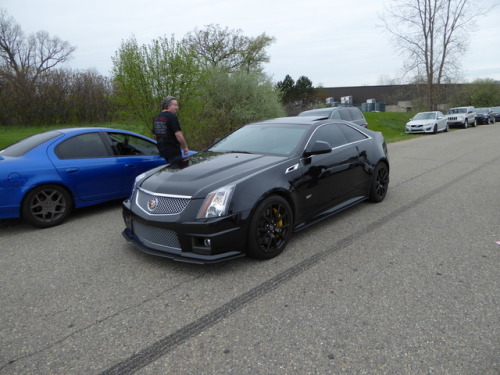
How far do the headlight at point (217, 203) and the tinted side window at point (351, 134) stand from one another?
263cm

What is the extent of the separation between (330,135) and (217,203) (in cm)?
234

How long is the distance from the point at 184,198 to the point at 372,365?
213 cm

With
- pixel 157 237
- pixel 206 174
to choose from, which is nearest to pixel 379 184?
pixel 206 174

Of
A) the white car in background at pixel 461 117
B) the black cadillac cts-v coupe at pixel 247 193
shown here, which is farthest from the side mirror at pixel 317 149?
the white car in background at pixel 461 117

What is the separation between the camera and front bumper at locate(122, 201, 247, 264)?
336 centimetres

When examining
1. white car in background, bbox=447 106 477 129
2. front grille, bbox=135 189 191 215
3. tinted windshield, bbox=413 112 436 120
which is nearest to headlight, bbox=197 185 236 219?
front grille, bbox=135 189 191 215

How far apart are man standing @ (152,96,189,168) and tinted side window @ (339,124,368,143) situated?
2584 millimetres

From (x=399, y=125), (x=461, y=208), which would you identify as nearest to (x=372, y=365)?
(x=461, y=208)

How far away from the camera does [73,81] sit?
2377 centimetres

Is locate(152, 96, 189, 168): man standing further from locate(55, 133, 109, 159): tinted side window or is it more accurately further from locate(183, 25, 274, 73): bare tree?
locate(183, 25, 274, 73): bare tree

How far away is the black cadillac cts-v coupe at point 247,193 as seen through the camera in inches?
135

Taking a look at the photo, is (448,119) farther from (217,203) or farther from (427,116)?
(217,203)

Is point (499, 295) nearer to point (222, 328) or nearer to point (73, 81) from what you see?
point (222, 328)

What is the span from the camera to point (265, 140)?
482 centimetres
